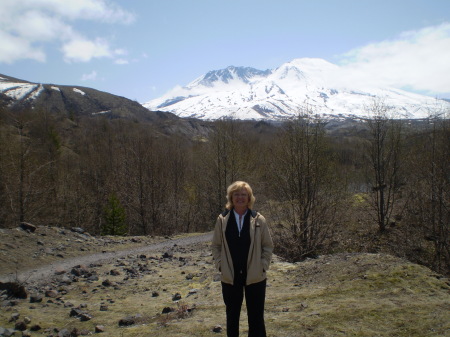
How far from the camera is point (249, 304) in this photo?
178 inches

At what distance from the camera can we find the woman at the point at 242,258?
4.40 meters

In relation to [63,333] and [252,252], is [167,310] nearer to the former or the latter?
[63,333]

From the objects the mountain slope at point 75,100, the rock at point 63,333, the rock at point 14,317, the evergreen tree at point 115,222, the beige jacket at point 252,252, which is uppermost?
the mountain slope at point 75,100

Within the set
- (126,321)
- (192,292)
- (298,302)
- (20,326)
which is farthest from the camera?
(192,292)

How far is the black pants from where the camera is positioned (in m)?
4.44

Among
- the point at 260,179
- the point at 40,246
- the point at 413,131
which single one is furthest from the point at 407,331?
the point at 260,179

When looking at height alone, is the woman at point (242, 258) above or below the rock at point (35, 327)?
above

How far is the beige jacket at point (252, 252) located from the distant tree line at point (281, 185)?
8.65m

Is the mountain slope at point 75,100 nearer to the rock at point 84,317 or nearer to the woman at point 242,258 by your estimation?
the rock at point 84,317

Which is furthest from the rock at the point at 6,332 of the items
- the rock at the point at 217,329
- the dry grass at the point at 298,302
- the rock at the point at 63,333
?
the rock at the point at 217,329

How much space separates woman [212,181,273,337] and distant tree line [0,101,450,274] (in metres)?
8.55

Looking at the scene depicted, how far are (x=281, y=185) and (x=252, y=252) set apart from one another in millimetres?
11319

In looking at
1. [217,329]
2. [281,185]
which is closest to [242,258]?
[217,329]

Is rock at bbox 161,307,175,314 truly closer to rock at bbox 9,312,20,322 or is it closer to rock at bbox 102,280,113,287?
rock at bbox 9,312,20,322
